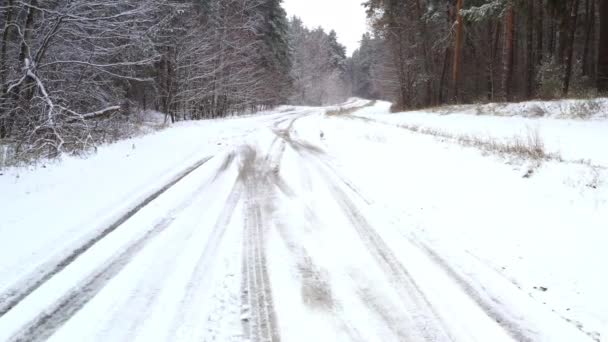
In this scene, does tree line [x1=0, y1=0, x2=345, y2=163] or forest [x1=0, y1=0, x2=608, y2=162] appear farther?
forest [x1=0, y1=0, x2=608, y2=162]

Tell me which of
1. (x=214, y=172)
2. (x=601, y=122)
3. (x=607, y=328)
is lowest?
(x=607, y=328)

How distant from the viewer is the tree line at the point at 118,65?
9.69m

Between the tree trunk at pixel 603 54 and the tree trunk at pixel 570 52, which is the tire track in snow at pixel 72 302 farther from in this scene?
the tree trunk at pixel 570 52

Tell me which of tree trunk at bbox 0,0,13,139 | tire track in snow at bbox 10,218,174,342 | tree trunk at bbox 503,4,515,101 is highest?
tree trunk at bbox 503,4,515,101

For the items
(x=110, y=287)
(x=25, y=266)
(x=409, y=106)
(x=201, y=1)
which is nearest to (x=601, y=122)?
(x=110, y=287)

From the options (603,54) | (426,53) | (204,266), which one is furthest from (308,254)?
(426,53)

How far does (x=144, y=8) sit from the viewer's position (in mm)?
10617

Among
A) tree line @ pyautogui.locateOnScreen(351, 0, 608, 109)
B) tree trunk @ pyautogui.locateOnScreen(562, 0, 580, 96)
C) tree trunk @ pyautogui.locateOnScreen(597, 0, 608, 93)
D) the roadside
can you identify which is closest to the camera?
the roadside

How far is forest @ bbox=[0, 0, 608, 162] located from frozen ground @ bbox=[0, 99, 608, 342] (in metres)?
4.03

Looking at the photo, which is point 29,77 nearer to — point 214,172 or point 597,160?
point 214,172

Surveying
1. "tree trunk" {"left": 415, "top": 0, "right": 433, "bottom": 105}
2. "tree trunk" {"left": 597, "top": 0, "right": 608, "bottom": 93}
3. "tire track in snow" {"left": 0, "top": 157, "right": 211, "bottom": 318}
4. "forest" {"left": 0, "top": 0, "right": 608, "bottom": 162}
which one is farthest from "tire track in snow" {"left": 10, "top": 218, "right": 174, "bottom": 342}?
"tree trunk" {"left": 415, "top": 0, "right": 433, "bottom": 105}

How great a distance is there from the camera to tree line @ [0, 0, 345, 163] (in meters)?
9.69

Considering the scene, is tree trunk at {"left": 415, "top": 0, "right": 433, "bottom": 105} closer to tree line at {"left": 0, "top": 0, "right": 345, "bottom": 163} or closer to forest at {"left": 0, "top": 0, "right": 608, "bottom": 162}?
forest at {"left": 0, "top": 0, "right": 608, "bottom": 162}

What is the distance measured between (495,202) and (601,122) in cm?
654
